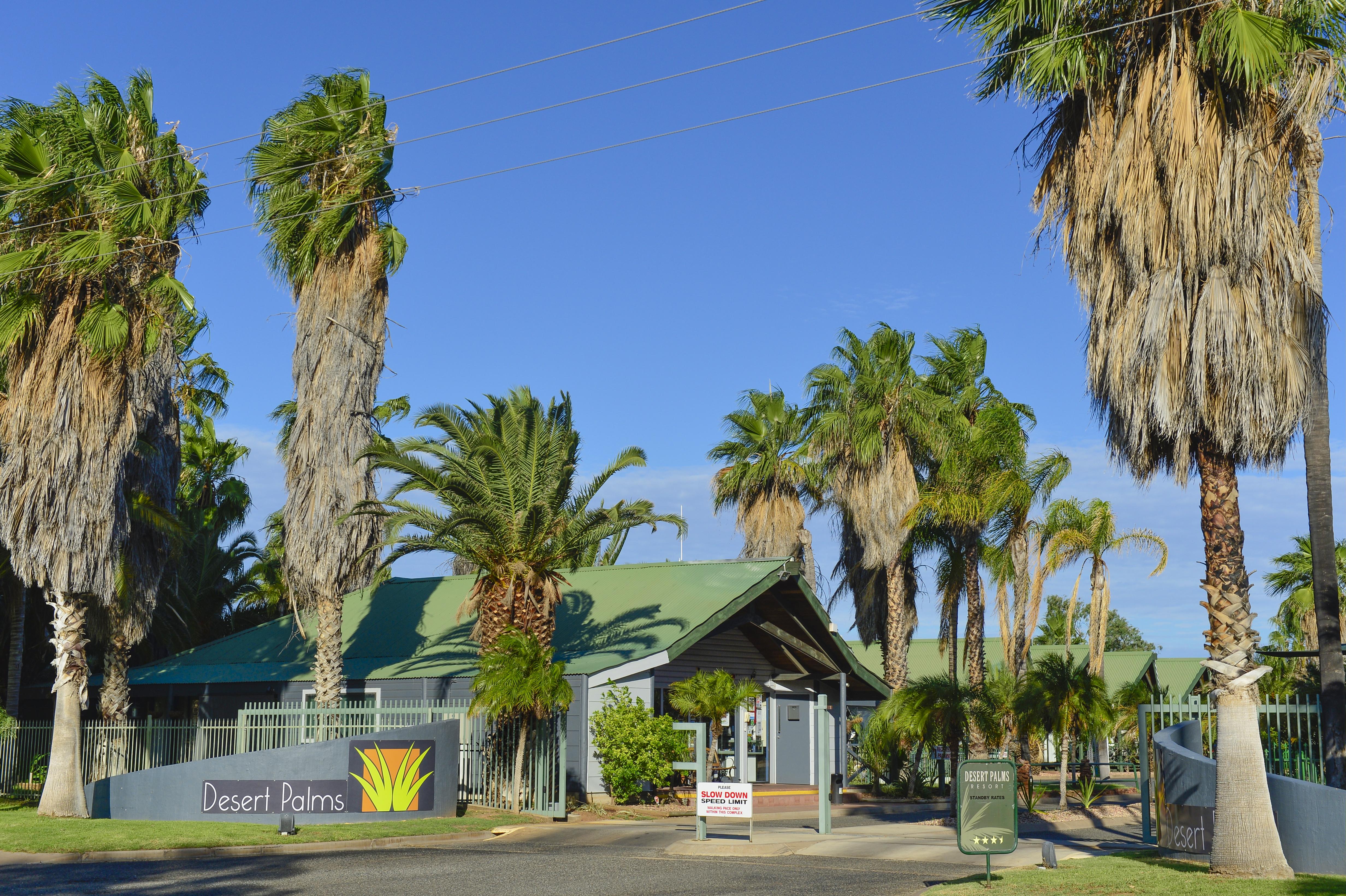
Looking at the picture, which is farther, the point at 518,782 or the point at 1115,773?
the point at 1115,773

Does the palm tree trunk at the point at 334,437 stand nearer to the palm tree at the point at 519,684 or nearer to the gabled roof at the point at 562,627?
the gabled roof at the point at 562,627

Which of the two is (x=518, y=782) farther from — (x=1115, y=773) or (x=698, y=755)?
(x=1115, y=773)

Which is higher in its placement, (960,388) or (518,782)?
(960,388)

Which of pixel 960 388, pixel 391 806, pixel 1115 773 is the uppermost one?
pixel 960 388

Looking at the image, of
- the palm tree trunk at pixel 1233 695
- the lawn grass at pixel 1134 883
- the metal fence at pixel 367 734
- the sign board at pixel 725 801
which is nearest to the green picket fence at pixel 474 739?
the metal fence at pixel 367 734

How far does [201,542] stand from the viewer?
37156mm

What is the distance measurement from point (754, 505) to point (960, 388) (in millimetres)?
8294

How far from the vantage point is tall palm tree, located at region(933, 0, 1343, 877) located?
1274 cm

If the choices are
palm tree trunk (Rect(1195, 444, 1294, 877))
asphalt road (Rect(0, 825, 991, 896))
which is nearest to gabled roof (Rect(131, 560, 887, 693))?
asphalt road (Rect(0, 825, 991, 896))

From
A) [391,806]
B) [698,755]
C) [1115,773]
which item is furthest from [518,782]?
[1115,773]

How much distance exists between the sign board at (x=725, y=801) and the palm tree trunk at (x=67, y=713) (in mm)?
10206

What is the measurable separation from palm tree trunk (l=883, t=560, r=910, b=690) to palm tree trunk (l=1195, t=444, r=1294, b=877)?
70.4 ft

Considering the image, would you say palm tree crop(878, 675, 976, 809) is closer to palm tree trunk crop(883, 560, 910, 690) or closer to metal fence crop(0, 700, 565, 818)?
metal fence crop(0, 700, 565, 818)

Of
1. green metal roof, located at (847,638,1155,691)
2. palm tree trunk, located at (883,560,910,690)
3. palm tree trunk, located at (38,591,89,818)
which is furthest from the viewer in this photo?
green metal roof, located at (847,638,1155,691)
